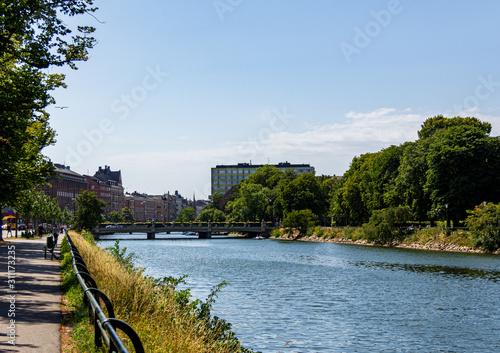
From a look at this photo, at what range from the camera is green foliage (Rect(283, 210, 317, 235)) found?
10825cm

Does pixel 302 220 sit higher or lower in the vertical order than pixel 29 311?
higher

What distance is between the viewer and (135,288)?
43.8ft

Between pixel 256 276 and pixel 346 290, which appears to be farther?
pixel 256 276

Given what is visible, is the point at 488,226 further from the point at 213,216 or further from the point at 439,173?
the point at 213,216

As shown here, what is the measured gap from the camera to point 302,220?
108188 millimetres

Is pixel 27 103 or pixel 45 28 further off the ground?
pixel 45 28

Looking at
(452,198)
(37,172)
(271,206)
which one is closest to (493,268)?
(452,198)

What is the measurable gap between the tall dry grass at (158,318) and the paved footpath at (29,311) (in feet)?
4.23

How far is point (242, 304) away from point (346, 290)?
26.4ft

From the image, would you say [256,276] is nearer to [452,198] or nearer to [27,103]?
[27,103]

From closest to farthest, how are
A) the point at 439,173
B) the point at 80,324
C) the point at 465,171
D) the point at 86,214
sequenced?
1. the point at 80,324
2. the point at 465,171
3. the point at 439,173
4. the point at 86,214

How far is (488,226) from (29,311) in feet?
176

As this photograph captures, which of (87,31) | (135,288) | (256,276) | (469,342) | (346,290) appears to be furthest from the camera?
(256,276)

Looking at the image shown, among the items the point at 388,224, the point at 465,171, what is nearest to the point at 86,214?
the point at 388,224
